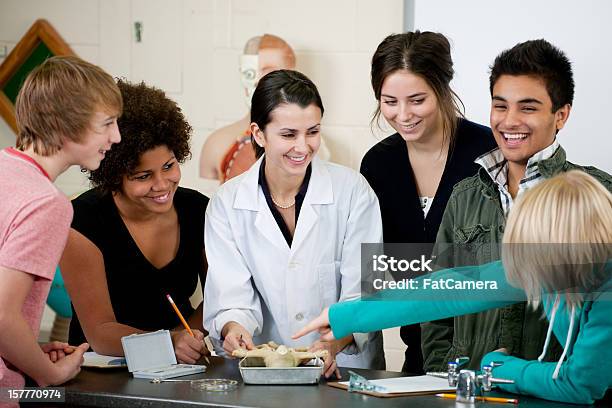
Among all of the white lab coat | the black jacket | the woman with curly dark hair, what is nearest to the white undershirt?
the black jacket

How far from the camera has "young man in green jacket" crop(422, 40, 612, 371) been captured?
6.97 feet

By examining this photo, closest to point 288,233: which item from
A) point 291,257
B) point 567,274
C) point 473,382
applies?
point 291,257

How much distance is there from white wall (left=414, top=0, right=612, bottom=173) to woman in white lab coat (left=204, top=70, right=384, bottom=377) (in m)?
0.90

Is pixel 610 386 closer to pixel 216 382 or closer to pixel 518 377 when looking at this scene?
pixel 518 377

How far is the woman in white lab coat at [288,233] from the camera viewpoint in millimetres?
2309

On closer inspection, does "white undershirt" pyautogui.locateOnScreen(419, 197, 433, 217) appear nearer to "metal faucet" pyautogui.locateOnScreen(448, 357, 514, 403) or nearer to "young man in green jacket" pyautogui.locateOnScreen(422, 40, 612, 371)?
"young man in green jacket" pyautogui.locateOnScreen(422, 40, 612, 371)

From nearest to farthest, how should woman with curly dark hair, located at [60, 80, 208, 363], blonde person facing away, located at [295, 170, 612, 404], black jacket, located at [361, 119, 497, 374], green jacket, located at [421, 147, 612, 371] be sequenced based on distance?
blonde person facing away, located at [295, 170, 612, 404], green jacket, located at [421, 147, 612, 371], woman with curly dark hair, located at [60, 80, 208, 363], black jacket, located at [361, 119, 497, 374]

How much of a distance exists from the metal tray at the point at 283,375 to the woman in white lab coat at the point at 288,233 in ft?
1.44

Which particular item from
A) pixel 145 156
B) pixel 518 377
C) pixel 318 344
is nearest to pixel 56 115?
pixel 145 156

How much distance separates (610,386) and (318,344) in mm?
676

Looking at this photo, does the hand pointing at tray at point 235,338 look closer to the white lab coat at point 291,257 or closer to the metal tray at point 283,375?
the white lab coat at point 291,257

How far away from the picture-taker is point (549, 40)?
2.98 meters

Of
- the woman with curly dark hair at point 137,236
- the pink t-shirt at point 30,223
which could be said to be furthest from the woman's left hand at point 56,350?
the woman with curly dark hair at point 137,236

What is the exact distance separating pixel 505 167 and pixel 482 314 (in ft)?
1.21
